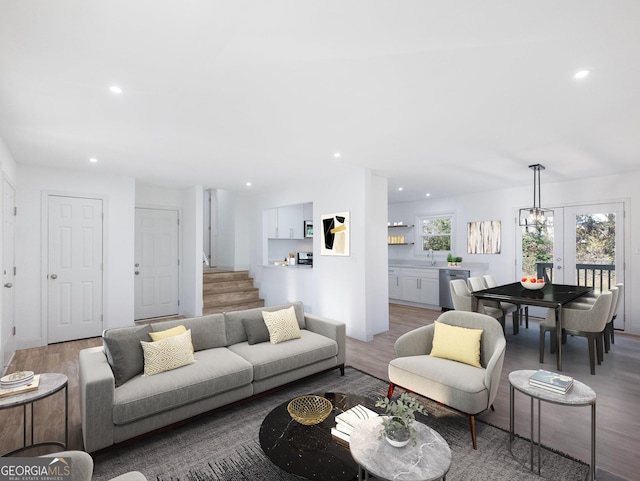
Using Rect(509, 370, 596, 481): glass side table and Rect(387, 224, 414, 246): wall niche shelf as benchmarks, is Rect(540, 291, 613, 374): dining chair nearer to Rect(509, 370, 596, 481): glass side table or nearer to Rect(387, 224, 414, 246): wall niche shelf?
Rect(509, 370, 596, 481): glass side table

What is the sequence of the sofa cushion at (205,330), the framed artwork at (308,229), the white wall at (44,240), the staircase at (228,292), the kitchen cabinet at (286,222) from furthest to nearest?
the framed artwork at (308,229) → the kitchen cabinet at (286,222) → the staircase at (228,292) → the white wall at (44,240) → the sofa cushion at (205,330)

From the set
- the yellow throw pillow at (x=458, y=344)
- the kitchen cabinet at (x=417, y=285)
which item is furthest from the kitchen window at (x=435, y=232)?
the yellow throw pillow at (x=458, y=344)

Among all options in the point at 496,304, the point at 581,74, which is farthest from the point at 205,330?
the point at 496,304

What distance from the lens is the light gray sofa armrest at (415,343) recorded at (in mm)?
3053

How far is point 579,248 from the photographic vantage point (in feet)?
19.1

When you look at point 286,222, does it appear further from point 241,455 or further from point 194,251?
point 241,455

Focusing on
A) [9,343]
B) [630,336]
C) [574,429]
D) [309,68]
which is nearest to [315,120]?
[309,68]

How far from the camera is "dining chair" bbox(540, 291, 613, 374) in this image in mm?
3686

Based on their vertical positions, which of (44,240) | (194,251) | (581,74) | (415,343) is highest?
(581,74)

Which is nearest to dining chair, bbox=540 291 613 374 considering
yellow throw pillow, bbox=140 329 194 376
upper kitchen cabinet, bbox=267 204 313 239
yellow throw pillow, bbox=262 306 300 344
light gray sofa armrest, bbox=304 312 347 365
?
light gray sofa armrest, bbox=304 312 347 365

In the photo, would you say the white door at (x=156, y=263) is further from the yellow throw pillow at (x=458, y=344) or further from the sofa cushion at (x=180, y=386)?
the yellow throw pillow at (x=458, y=344)

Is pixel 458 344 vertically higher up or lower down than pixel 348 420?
higher up

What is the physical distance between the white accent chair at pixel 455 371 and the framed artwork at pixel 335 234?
2.27m

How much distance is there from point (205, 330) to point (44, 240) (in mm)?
3333
